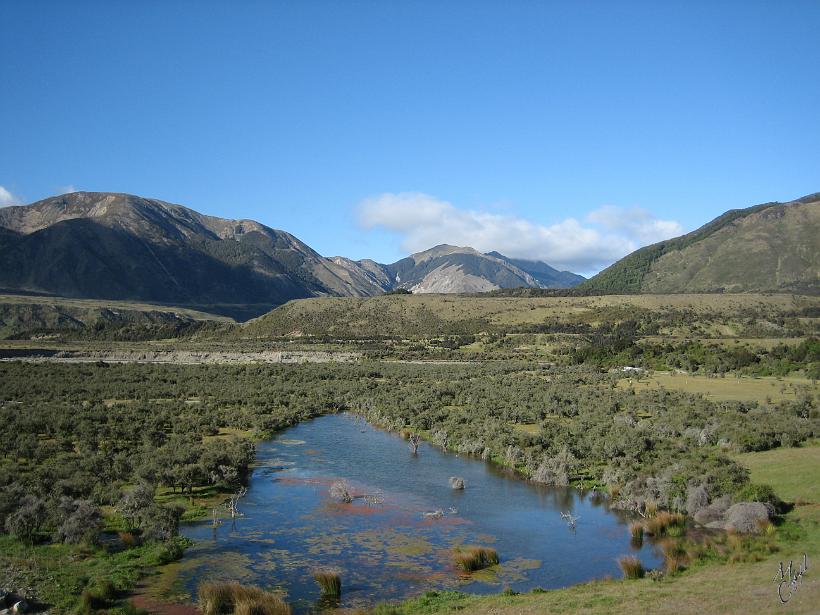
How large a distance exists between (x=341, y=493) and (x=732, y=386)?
44.5 metres

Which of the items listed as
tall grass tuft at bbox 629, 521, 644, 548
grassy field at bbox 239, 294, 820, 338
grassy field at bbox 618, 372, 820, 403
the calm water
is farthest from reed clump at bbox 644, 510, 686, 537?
grassy field at bbox 239, 294, 820, 338

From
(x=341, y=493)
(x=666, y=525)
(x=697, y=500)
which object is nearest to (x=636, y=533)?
(x=666, y=525)

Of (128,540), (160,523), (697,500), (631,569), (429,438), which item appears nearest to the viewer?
(631,569)

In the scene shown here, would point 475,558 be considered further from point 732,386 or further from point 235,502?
point 732,386

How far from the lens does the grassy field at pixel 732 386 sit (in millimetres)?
54016

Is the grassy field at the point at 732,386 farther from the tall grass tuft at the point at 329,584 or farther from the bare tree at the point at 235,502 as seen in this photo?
the tall grass tuft at the point at 329,584

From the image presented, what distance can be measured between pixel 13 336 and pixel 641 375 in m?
138

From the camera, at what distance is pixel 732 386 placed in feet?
202

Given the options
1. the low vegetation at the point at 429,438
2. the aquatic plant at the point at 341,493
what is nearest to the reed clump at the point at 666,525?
the low vegetation at the point at 429,438

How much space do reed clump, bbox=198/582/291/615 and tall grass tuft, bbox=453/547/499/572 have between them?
6.35 meters

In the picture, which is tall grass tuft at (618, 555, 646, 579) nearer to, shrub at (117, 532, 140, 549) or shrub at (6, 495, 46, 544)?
shrub at (117, 532, 140, 549)

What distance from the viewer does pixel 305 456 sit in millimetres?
40781

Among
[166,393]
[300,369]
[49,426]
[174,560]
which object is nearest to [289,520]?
[174,560]

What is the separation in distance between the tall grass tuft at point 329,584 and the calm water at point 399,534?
25 centimetres
